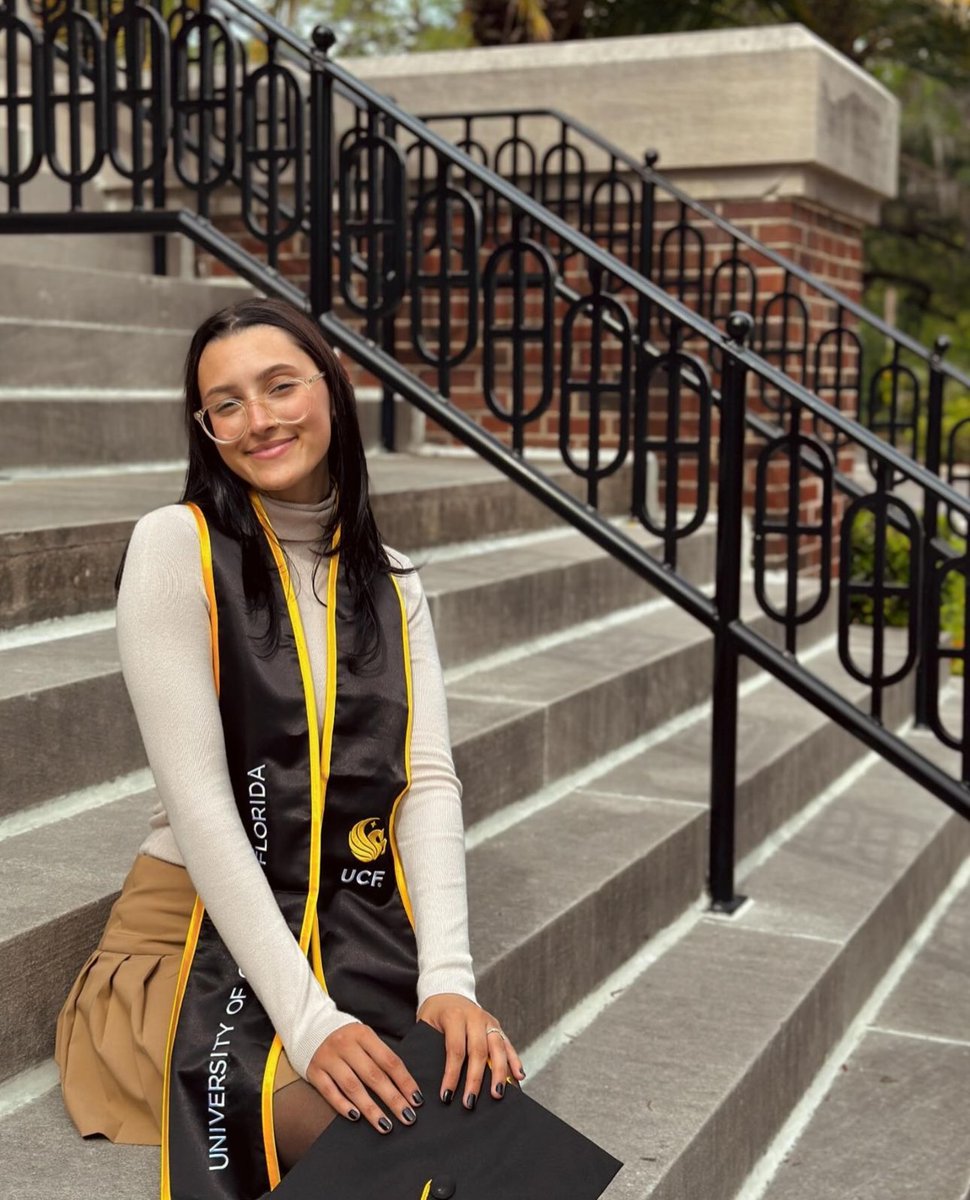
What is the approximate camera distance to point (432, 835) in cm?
244

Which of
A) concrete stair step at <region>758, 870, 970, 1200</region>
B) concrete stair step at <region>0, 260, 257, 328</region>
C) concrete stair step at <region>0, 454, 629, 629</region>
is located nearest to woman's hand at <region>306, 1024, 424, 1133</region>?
concrete stair step at <region>758, 870, 970, 1200</region>

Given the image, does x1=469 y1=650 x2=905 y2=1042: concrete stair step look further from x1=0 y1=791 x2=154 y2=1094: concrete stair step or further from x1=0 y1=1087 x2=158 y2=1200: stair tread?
x1=0 y1=1087 x2=158 y2=1200: stair tread

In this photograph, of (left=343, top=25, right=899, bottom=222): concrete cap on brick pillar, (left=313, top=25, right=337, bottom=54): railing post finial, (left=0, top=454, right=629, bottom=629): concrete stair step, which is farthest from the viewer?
(left=343, top=25, right=899, bottom=222): concrete cap on brick pillar

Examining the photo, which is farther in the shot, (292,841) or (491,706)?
(491,706)

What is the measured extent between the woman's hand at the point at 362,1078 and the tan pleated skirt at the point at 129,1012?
0.86 feet

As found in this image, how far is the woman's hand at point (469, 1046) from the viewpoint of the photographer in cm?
210

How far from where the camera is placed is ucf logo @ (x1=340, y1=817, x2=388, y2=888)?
92.0 inches

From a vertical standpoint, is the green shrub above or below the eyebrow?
below

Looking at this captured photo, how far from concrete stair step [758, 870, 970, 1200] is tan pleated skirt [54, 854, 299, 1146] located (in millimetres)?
1413

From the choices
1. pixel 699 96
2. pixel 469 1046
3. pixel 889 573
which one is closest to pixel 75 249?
pixel 699 96

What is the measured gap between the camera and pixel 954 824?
5020 millimetres

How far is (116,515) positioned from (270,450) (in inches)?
57.7

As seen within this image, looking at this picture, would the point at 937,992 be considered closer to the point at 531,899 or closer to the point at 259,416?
the point at 531,899

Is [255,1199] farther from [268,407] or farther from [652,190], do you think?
[652,190]
